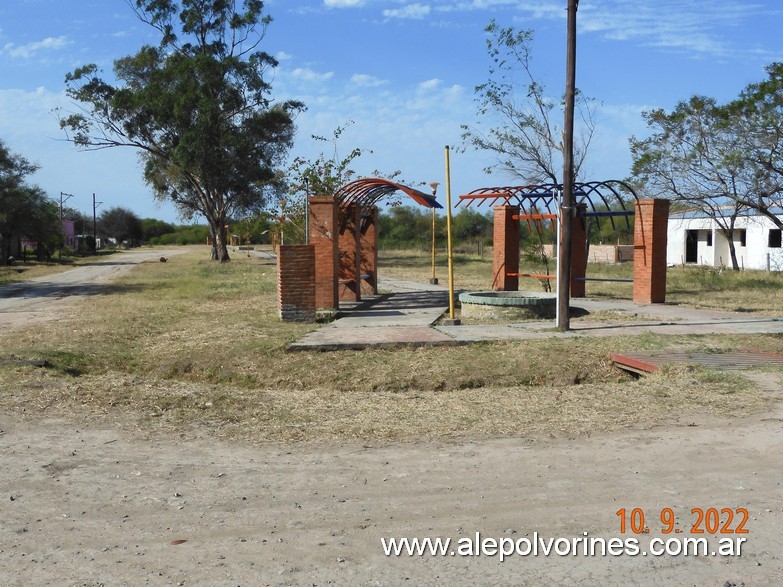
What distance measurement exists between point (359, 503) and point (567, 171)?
8.40 m

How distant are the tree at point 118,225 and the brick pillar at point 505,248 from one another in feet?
334

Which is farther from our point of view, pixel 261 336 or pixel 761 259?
pixel 761 259

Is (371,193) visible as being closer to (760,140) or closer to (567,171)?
(567,171)

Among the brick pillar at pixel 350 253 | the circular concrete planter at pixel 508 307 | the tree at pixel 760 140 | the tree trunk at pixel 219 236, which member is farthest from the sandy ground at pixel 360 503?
the tree trunk at pixel 219 236

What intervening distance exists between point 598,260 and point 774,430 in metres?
40.2

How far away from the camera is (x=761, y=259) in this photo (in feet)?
133

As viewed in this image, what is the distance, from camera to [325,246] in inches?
602

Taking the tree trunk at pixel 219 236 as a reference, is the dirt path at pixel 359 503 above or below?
below

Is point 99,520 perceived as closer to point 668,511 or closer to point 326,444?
point 326,444

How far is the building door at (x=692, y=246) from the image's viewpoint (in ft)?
156

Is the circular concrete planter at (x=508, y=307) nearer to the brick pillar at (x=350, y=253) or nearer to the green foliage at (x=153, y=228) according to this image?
the brick pillar at (x=350, y=253)

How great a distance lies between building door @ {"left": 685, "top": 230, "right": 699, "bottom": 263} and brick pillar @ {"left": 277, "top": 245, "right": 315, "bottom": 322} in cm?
3827

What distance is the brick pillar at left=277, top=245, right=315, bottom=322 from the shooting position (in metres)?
13.6

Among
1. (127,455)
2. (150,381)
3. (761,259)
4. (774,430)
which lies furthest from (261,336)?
(761,259)
